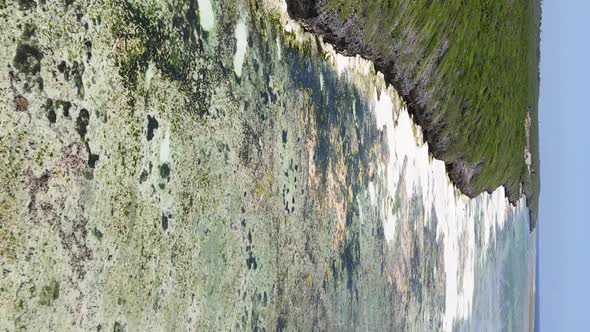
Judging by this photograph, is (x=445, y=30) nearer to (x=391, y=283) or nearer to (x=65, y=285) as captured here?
(x=391, y=283)

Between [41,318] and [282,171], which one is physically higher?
[282,171]

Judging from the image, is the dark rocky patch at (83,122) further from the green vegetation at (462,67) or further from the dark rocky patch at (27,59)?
the green vegetation at (462,67)

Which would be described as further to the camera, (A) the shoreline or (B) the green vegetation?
(B) the green vegetation

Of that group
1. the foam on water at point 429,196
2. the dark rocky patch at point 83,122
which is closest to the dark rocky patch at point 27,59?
the dark rocky patch at point 83,122

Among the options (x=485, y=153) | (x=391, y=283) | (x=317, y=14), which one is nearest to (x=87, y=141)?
(x=317, y=14)

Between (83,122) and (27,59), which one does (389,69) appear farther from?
(27,59)

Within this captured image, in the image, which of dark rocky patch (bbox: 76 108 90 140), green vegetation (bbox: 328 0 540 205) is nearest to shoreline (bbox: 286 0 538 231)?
green vegetation (bbox: 328 0 540 205)

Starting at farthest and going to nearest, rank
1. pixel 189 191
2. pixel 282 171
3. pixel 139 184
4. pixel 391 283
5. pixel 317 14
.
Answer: pixel 391 283, pixel 317 14, pixel 282 171, pixel 189 191, pixel 139 184

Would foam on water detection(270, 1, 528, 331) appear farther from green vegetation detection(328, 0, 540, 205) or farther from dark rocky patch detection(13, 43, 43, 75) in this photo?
dark rocky patch detection(13, 43, 43, 75)

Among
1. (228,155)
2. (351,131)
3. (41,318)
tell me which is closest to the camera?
(41,318)
